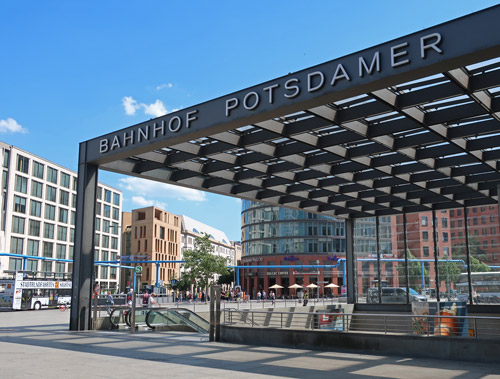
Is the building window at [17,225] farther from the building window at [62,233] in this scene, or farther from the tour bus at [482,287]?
Answer: the tour bus at [482,287]

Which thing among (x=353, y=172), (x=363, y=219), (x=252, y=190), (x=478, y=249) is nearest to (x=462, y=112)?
(x=353, y=172)

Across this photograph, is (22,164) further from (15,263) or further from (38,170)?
(15,263)

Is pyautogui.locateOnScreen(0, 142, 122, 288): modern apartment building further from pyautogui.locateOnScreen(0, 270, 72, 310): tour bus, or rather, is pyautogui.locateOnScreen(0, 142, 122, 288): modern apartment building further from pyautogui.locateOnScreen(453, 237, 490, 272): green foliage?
pyautogui.locateOnScreen(453, 237, 490, 272): green foliage

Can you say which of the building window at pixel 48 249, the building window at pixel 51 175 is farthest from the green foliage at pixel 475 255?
the building window at pixel 51 175

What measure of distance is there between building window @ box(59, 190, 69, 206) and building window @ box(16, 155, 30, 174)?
9.49 metres

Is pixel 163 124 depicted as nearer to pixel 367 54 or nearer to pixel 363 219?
pixel 367 54

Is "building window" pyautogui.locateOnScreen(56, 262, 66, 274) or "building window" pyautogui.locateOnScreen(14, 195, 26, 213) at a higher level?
"building window" pyautogui.locateOnScreen(14, 195, 26, 213)

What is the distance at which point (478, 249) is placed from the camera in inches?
1022

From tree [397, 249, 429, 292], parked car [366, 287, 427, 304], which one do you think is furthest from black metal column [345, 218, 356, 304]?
tree [397, 249, 429, 292]

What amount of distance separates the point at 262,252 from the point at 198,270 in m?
26.2

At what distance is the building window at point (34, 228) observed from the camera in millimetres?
75938

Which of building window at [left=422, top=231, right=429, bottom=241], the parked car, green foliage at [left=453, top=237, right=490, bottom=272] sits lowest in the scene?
the parked car

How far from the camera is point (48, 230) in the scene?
264ft

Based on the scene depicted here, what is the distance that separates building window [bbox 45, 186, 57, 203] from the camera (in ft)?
263
